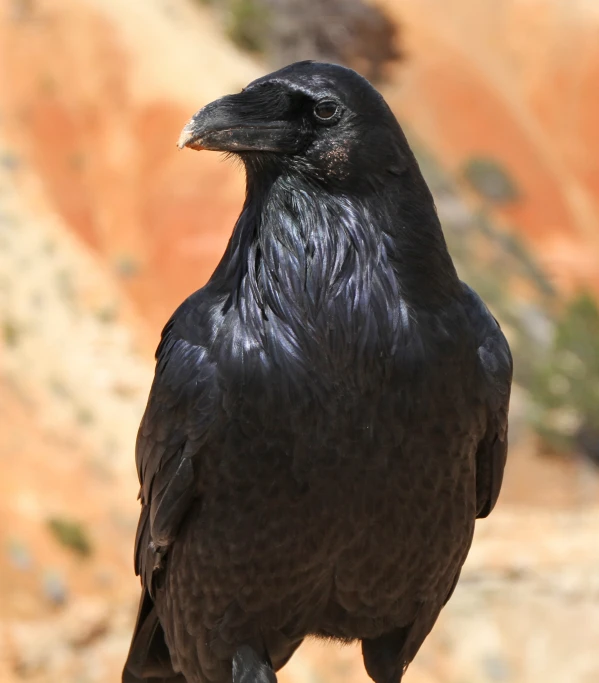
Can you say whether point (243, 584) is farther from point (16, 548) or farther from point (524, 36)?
point (524, 36)

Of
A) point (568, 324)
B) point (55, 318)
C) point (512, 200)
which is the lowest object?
point (55, 318)

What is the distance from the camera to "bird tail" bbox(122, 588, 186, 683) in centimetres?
413

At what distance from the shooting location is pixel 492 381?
3.56 metres

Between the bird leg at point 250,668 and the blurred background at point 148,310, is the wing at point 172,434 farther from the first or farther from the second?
the blurred background at point 148,310

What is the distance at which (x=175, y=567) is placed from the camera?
3721 millimetres

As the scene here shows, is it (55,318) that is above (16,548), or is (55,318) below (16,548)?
above

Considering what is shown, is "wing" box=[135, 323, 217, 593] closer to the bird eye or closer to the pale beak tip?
the pale beak tip

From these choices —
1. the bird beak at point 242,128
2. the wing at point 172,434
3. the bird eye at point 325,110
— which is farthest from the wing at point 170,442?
the bird eye at point 325,110

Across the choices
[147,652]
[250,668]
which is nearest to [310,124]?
[250,668]

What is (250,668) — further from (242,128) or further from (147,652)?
(242,128)

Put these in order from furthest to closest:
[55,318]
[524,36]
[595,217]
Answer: [524,36], [595,217], [55,318]

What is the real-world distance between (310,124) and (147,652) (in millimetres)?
2167

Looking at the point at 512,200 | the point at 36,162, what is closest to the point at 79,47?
the point at 36,162

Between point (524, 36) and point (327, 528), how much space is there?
136 ft
